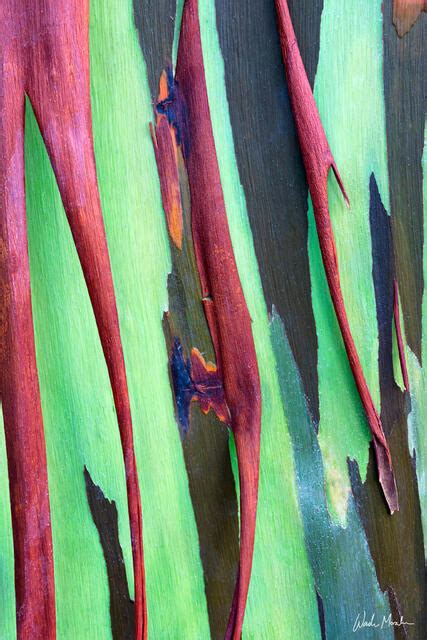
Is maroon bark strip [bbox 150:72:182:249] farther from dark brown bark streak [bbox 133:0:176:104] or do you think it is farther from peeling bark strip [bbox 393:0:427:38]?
peeling bark strip [bbox 393:0:427:38]

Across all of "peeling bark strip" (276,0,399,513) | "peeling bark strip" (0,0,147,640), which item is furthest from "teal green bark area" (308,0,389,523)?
"peeling bark strip" (0,0,147,640)

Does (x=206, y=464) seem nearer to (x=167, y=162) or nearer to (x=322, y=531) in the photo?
(x=322, y=531)

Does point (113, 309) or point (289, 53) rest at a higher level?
point (289, 53)

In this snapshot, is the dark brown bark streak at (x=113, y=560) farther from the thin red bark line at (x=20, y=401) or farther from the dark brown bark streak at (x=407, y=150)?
the dark brown bark streak at (x=407, y=150)

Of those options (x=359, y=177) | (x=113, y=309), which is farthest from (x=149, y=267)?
(x=359, y=177)

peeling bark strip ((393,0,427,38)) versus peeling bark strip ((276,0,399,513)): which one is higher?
peeling bark strip ((393,0,427,38))

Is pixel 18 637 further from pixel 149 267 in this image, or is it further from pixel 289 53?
pixel 289 53

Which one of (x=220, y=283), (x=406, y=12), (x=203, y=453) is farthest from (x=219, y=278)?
(x=406, y=12)
